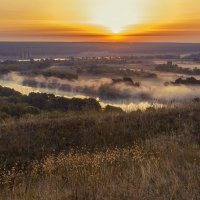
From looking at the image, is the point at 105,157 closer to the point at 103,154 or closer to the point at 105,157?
the point at 105,157

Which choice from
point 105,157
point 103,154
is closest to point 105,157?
point 105,157

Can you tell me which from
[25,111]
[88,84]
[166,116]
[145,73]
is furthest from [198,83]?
[166,116]

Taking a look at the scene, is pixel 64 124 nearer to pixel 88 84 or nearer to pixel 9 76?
pixel 88 84

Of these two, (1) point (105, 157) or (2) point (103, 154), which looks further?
(2) point (103, 154)

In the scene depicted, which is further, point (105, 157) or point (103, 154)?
point (103, 154)

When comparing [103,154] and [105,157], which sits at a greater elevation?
[105,157]
